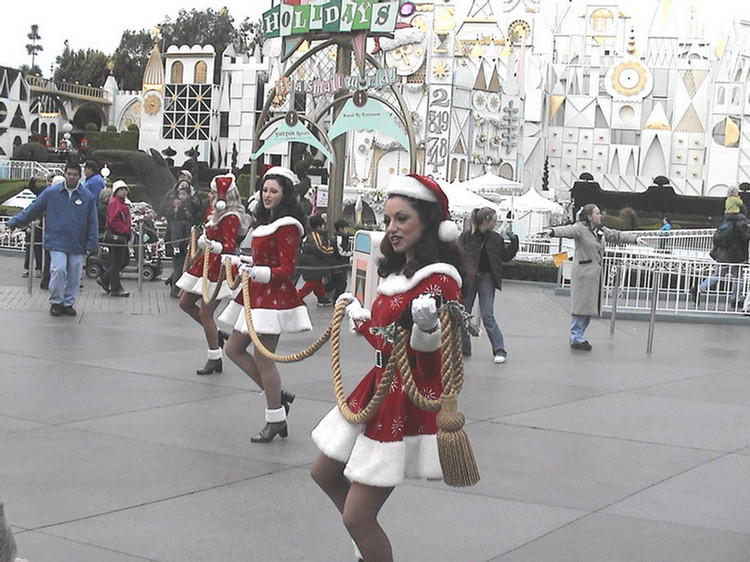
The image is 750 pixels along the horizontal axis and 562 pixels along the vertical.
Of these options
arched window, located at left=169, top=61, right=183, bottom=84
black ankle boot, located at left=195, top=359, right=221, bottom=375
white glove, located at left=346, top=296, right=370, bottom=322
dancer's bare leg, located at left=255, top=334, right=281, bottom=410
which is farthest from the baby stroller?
arched window, located at left=169, top=61, right=183, bottom=84

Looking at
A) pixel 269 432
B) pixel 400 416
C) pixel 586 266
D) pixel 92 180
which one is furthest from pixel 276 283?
pixel 92 180

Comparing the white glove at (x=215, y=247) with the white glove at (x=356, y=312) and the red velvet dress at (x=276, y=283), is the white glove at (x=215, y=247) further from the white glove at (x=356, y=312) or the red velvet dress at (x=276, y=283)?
the white glove at (x=356, y=312)

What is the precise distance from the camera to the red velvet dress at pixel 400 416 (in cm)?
414

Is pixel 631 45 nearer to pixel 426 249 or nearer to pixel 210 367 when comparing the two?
pixel 210 367

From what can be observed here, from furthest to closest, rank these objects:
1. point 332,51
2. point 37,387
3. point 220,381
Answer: point 332,51, point 220,381, point 37,387

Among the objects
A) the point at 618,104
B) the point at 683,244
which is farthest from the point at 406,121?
the point at 618,104

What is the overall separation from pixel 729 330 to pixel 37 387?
11.2m

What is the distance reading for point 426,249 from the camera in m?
4.30

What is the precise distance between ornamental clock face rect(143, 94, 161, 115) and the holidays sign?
47.9m

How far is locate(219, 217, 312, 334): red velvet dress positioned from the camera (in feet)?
23.3

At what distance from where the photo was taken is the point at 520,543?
5320mm

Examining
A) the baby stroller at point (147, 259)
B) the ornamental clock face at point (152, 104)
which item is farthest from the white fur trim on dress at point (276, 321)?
the ornamental clock face at point (152, 104)

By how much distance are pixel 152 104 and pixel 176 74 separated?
7.39 ft

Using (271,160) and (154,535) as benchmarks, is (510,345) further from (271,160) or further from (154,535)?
(271,160)
